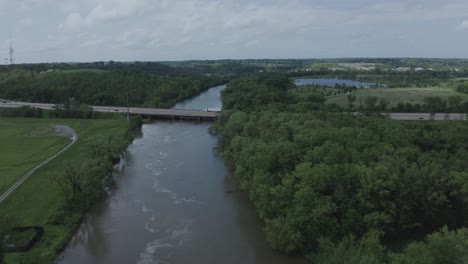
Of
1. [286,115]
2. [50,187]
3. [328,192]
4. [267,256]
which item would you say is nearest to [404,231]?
[328,192]

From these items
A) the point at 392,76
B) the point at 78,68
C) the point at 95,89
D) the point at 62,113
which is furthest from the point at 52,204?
→ the point at 392,76

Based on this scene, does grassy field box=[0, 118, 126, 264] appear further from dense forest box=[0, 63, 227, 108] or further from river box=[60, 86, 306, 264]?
dense forest box=[0, 63, 227, 108]

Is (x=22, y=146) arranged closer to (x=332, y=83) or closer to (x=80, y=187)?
(x=80, y=187)

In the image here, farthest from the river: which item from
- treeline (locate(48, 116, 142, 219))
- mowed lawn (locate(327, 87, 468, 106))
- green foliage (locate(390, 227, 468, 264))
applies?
mowed lawn (locate(327, 87, 468, 106))

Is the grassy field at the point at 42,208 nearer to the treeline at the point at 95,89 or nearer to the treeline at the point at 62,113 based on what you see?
the treeline at the point at 62,113

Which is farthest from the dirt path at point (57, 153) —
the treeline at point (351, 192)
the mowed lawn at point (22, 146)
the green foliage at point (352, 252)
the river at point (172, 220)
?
the green foliage at point (352, 252)
